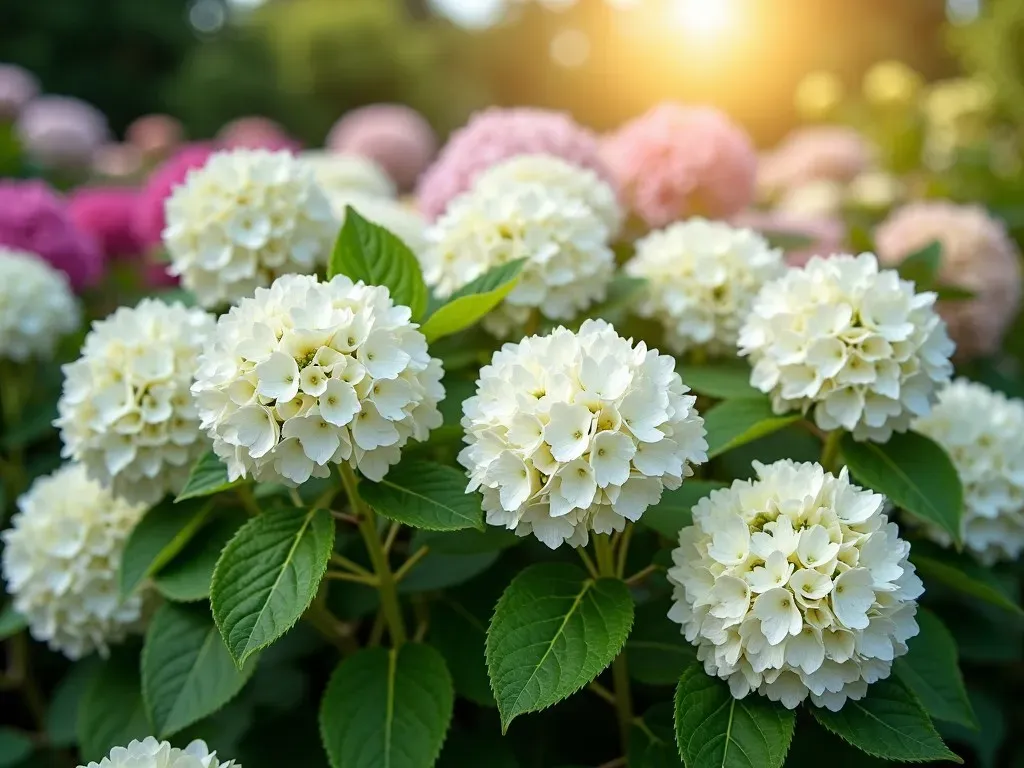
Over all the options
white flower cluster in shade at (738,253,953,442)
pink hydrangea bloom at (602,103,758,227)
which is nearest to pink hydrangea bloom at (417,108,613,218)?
pink hydrangea bloom at (602,103,758,227)

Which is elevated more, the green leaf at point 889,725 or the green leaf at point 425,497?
the green leaf at point 425,497

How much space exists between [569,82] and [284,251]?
926 centimetres

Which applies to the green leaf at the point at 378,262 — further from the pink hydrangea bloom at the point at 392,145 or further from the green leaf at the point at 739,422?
the pink hydrangea bloom at the point at 392,145

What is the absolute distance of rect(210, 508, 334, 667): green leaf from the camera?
2.84ft

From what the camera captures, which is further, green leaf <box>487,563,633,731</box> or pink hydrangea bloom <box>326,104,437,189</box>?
pink hydrangea bloom <box>326,104,437,189</box>

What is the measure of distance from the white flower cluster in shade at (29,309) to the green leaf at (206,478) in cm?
76

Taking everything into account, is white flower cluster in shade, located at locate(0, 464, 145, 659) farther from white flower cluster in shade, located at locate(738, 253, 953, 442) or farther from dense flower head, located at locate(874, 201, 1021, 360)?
dense flower head, located at locate(874, 201, 1021, 360)

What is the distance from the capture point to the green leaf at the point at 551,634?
851 millimetres

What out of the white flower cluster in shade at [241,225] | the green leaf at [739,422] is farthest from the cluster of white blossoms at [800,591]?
the white flower cluster in shade at [241,225]

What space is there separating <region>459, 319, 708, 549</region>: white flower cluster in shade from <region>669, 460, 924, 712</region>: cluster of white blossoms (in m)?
0.09

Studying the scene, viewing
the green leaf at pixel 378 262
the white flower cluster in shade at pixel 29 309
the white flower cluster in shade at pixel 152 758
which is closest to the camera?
the white flower cluster in shade at pixel 152 758

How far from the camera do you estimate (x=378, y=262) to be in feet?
3.73

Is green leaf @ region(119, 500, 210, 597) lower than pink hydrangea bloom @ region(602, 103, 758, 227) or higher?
lower

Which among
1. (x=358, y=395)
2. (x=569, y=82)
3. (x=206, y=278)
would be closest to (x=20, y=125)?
(x=206, y=278)
